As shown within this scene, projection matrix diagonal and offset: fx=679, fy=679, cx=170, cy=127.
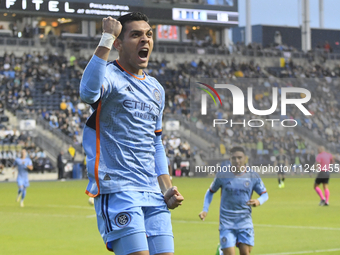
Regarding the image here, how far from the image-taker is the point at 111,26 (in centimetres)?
433

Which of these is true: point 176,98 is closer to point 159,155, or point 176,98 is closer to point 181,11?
point 181,11

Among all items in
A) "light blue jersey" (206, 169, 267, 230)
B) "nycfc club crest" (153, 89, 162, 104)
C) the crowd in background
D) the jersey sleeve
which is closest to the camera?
"nycfc club crest" (153, 89, 162, 104)

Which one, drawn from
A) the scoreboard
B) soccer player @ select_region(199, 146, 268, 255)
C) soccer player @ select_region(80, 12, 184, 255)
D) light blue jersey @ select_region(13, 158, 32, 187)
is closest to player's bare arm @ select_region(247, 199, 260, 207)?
soccer player @ select_region(199, 146, 268, 255)

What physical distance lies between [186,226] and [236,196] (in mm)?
7150

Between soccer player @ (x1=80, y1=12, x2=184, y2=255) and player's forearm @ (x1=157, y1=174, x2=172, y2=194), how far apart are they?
72mm

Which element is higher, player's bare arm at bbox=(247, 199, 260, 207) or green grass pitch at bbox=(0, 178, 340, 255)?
player's bare arm at bbox=(247, 199, 260, 207)

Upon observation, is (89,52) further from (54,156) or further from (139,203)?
(139,203)

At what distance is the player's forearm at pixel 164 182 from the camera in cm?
484

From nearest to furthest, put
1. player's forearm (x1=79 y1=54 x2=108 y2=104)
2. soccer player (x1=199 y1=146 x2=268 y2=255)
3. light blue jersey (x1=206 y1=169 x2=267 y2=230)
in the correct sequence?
player's forearm (x1=79 y1=54 x2=108 y2=104)
soccer player (x1=199 y1=146 x2=268 y2=255)
light blue jersey (x1=206 y1=169 x2=267 y2=230)

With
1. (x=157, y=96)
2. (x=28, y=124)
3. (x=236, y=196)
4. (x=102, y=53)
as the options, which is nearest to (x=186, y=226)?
(x=236, y=196)

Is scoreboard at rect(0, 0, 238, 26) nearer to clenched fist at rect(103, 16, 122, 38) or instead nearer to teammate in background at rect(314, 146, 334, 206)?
teammate in background at rect(314, 146, 334, 206)

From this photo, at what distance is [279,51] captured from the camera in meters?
56.0

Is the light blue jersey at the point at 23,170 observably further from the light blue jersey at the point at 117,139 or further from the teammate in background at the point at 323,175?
the light blue jersey at the point at 117,139

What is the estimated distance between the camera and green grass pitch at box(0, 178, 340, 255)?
42.1ft
